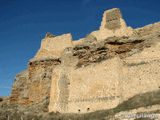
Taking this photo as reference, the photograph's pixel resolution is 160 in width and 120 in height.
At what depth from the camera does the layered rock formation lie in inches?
520

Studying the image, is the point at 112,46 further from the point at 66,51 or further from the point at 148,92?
the point at 148,92

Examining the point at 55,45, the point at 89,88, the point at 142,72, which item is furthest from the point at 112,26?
the point at 142,72

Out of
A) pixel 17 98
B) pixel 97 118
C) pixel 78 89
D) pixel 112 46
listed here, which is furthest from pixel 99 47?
pixel 17 98

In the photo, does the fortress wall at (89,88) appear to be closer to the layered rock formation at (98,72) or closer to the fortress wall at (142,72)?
the layered rock formation at (98,72)

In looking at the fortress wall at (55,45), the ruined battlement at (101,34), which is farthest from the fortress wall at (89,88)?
the ruined battlement at (101,34)

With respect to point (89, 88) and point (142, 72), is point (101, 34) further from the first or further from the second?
point (142, 72)

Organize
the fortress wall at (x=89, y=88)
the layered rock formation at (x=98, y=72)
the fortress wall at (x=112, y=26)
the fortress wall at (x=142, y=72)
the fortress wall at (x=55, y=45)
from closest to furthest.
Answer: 1. the fortress wall at (x=142, y=72)
2. the layered rock formation at (x=98, y=72)
3. the fortress wall at (x=89, y=88)
4. the fortress wall at (x=112, y=26)
5. the fortress wall at (x=55, y=45)

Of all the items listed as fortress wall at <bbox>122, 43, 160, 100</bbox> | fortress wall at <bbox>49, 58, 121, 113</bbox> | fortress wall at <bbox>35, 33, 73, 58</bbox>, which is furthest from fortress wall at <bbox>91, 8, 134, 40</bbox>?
fortress wall at <bbox>49, 58, 121, 113</bbox>

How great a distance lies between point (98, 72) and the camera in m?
14.8

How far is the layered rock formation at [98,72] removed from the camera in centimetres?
1320

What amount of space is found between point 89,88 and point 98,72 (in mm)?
1288

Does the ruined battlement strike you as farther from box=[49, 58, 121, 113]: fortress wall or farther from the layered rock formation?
box=[49, 58, 121, 113]: fortress wall

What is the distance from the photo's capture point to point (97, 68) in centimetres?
1499

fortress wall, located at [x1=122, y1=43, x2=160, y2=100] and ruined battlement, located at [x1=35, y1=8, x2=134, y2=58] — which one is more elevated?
ruined battlement, located at [x1=35, y1=8, x2=134, y2=58]
